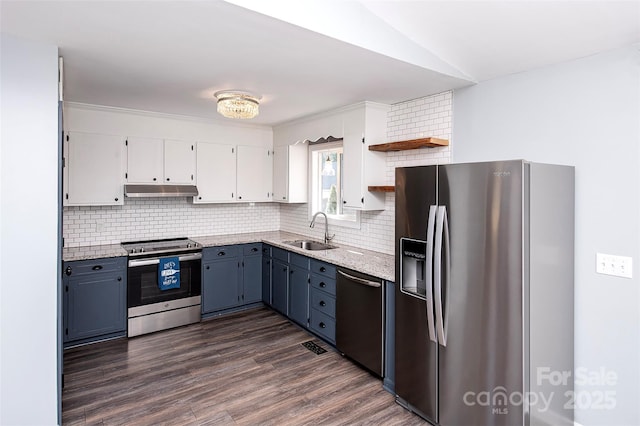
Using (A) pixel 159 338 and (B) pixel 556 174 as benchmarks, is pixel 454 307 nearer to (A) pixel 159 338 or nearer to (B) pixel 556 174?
(B) pixel 556 174

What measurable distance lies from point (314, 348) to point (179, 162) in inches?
106

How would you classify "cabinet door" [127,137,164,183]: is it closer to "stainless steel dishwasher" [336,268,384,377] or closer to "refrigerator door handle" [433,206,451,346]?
"stainless steel dishwasher" [336,268,384,377]

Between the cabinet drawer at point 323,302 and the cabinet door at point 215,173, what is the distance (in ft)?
6.13

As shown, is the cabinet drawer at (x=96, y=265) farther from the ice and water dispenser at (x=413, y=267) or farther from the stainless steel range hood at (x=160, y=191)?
the ice and water dispenser at (x=413, y=267)

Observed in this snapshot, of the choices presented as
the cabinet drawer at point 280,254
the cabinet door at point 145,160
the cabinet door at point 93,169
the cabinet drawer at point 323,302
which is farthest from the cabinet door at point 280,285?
the cabinet door at point 93,169

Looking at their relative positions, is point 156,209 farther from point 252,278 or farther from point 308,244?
point 308,244

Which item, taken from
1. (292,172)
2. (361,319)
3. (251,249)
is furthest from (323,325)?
(292,172)

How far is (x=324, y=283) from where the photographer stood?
3.68m
